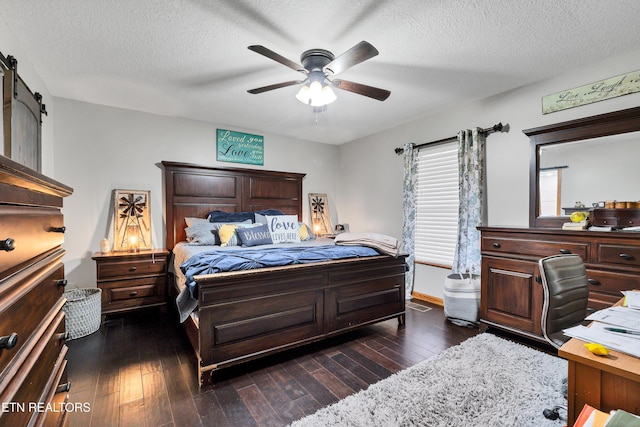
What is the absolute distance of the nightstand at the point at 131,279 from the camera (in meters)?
3.26

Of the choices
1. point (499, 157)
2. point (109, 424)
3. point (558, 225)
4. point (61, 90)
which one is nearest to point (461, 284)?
point (558, 225)

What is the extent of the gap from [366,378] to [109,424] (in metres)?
1.62

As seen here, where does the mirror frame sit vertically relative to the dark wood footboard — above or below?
above

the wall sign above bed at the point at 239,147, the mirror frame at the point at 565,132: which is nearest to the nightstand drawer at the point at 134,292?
the wall sign above bed at the point at 239,147

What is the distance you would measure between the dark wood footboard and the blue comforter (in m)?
0.06

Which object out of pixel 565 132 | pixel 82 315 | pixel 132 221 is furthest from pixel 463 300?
pixel 132 221

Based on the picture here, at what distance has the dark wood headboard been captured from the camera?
→ 3973 mm

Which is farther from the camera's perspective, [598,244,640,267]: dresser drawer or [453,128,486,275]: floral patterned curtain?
[453,128,486,275]: floral patterned curtain

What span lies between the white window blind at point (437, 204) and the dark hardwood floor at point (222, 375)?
1.09 m

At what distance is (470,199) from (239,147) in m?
3.30

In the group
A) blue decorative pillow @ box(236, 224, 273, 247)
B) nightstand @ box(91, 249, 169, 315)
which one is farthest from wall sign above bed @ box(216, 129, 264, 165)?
nightstand @ box(91, 249, 169, 315)

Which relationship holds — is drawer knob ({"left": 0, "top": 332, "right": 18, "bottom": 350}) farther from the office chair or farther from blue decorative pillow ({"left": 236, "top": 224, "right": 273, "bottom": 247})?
blue decorative pillow ({"left": 236, "top": 224, "right": 273, "bottom": 247})

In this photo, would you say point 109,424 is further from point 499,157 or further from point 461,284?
point 499,157

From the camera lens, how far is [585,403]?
34.1 inches
